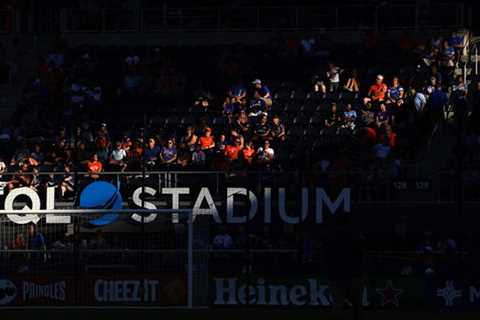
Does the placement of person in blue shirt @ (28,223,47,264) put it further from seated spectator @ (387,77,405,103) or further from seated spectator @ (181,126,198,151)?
seated spectator @ (387,77,405,103)

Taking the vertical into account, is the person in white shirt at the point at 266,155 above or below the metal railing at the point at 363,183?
above

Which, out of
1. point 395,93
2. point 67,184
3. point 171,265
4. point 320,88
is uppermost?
point 320,88

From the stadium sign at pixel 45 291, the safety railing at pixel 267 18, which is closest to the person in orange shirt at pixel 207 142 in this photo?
the stadium sign at pixel 45 291

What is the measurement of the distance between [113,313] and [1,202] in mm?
5810

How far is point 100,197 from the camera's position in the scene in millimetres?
26391

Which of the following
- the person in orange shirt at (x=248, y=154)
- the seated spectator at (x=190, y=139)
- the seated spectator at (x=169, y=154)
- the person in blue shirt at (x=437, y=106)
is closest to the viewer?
the person in orange shirt at (x=248, y=154)

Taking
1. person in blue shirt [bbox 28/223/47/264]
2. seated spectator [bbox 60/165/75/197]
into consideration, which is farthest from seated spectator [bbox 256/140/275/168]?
person in blue shirt [bbox 28/223/47/264]

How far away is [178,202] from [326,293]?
5.02m

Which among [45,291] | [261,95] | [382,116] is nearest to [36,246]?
[45,291]

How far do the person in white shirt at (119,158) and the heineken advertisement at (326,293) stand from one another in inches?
237

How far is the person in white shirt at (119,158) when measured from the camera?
92.2ft

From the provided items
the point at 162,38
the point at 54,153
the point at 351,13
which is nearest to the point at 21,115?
the point at 54,153

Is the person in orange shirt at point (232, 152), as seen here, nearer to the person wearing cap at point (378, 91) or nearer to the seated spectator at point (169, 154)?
the seated spectator at point (169, 154)

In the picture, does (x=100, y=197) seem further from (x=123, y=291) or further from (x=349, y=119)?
(x=349, y=119)
